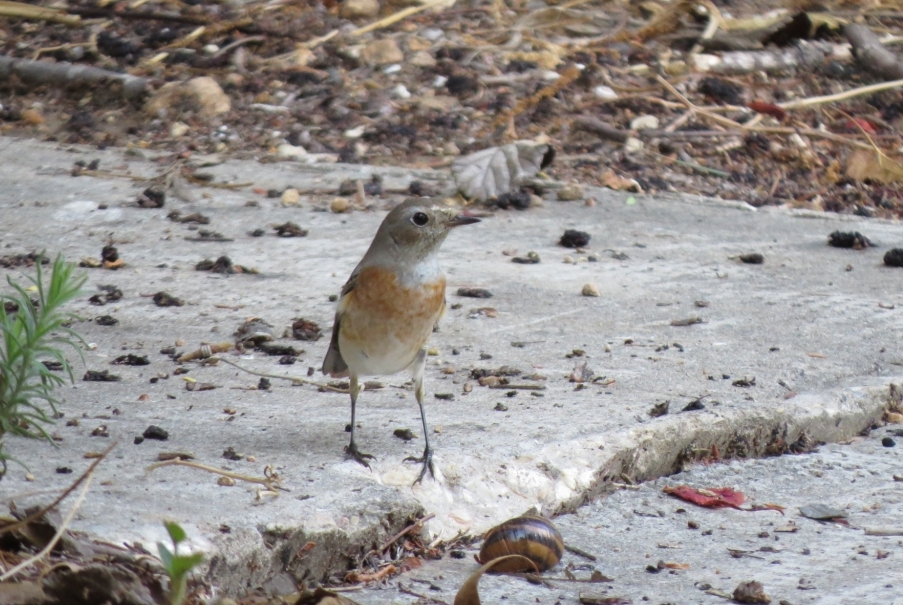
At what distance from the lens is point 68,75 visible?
838cm

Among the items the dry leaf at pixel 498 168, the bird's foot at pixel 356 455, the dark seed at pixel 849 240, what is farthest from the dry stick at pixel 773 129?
the bird's foot at pixel 356 455

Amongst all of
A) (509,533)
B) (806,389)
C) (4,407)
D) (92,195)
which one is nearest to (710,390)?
(806,389)

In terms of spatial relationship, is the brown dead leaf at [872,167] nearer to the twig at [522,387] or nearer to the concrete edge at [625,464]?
the concrete edge at [625,464]

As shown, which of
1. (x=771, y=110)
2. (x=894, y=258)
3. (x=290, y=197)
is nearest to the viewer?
(x=894, y=258)

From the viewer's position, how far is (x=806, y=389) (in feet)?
13.9

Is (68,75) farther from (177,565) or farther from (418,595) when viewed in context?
(177,565)

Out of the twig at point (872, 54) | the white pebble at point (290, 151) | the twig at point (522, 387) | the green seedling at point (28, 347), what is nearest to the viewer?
the green seedling at point (28, 347)

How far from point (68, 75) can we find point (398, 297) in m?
5.39

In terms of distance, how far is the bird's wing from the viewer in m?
3.90

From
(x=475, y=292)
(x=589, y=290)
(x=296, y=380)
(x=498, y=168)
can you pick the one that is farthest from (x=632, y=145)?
(x=296, y=380)

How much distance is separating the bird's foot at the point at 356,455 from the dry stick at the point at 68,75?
530 centimetres

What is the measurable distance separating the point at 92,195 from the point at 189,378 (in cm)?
257

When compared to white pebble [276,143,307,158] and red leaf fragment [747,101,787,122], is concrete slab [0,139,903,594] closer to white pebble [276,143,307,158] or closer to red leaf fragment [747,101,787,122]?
white pebble [276,143,307,158]

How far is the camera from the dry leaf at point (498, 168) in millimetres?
6641
